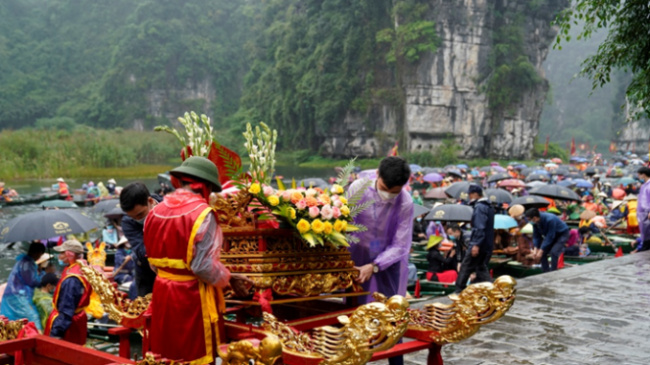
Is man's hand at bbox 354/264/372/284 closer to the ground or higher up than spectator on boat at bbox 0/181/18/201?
higher up

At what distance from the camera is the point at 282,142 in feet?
193

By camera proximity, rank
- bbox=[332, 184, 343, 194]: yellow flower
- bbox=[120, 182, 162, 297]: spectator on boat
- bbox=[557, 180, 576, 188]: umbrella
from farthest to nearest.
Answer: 1. bbox=[557, 180, 576, 188]: umbrella
2. bbox=[120, 182, 162, 297]: spectator on boat
3. bbox=[332, 184, 343, 194]: yellow flower

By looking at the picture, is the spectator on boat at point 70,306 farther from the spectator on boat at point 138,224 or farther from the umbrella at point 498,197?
the umbrella at point 498,197

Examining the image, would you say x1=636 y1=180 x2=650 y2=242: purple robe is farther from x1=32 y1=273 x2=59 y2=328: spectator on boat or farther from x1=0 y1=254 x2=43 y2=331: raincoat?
x1=0 y1=254 x2=43 y2=331: raincoat

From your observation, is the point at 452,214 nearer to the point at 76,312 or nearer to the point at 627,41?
the point at 627,41

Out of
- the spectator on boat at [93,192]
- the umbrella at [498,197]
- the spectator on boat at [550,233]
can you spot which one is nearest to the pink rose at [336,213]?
the spectator on boat at [550,233]

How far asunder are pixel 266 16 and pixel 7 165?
4069 cm

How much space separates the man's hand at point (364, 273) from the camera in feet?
13.0

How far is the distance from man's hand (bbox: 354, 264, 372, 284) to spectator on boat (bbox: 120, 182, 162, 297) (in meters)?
1.85

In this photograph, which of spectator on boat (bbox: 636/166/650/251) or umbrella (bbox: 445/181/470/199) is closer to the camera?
spectator on boat (bbox: 636/166/650/251)

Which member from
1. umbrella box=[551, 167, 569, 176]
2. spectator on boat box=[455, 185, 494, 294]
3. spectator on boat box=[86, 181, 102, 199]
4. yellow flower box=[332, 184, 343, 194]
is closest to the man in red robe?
yellow flower box=[332, 184, 343, 194]

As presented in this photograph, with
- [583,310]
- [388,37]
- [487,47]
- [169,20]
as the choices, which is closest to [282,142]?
[388,37]

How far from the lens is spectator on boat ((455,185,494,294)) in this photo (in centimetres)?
840

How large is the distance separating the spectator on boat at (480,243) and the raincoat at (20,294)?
541cm
